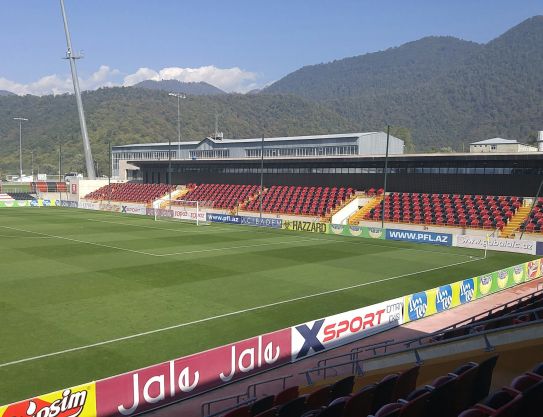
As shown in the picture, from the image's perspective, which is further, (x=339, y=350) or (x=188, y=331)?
(x=188, y=331)

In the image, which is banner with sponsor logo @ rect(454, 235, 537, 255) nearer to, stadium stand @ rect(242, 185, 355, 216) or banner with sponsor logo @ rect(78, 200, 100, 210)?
stadium stand @ rect(242, 185, 355, 216)

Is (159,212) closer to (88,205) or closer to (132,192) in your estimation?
(88,205)

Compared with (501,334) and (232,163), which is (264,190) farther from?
(501,334)

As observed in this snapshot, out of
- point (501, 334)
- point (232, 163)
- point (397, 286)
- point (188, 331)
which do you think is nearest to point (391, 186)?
point (232, 163)

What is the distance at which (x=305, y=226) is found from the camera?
2180 inches

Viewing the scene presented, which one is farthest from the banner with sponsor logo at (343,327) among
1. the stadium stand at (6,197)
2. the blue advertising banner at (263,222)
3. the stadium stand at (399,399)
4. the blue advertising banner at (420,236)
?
the stadium stand at (6,197)

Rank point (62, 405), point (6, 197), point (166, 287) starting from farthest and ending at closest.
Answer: point (6, 197), point (166, 287), point (62, 405)

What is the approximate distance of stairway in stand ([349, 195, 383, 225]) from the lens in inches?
2285

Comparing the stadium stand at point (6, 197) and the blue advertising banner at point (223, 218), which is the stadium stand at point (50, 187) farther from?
the blue advertising banner at point (223, 218)

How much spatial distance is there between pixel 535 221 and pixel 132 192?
65.4 metres

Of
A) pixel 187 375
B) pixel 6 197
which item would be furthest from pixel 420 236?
pixel 6 197

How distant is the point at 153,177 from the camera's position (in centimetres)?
9200

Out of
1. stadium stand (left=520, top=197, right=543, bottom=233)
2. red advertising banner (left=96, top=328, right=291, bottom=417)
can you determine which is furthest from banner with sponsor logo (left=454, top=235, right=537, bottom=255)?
red advertising banner (left=96, top=328, right=291, bottom=417)

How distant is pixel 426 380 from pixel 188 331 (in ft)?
35.1
